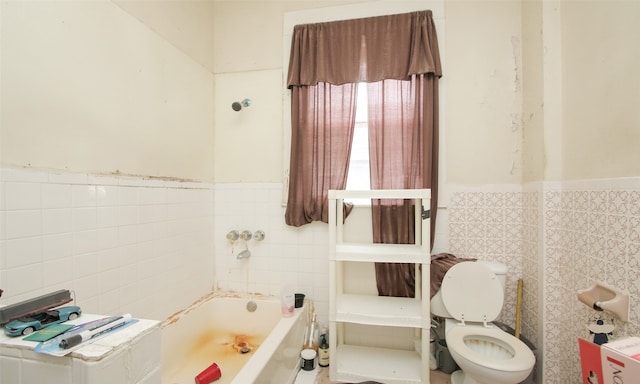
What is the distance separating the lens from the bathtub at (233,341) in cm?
143

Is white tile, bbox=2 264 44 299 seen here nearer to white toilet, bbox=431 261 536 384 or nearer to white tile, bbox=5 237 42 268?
white tile, bbox=5 237 42 268

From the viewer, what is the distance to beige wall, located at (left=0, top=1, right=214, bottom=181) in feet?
3.49

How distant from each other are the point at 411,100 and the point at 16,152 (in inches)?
80.0

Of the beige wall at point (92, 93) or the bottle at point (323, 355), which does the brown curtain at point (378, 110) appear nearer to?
the bottle at point (323, 355)

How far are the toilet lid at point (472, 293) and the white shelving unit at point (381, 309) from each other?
7.4 inches

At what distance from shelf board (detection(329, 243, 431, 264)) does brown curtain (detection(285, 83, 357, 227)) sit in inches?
14.2

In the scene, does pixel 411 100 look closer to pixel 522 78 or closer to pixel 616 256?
pixel 522 78

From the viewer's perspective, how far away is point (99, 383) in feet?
1.71

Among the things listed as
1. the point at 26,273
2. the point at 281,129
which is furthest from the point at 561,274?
the point at 26,273

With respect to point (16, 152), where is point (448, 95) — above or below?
above

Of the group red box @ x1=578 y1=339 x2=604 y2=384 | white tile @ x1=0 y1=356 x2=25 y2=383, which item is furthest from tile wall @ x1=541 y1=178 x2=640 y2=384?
white tile @ x1=0 y1=356 x2=25 y2=383

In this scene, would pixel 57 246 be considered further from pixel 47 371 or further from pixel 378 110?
pixel 378 110

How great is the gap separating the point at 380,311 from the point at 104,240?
155 centimetres

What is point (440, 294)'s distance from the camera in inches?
70.1
